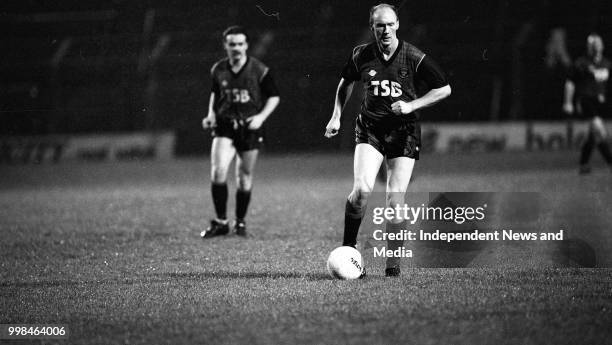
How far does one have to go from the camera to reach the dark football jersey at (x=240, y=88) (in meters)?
9.95

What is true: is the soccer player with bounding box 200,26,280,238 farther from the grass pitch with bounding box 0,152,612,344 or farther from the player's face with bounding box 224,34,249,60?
the grass pitch with bounding box 0,152,612,344

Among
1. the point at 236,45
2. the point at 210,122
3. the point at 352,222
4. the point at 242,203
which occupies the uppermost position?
the point at 236,45

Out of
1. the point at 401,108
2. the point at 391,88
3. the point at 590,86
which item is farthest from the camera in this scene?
the point at 590,86

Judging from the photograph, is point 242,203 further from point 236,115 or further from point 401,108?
point 401,108

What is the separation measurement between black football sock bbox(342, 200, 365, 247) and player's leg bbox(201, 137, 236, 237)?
3.15 m

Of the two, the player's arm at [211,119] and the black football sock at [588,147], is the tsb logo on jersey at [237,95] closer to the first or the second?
the player's arm at [211,119]

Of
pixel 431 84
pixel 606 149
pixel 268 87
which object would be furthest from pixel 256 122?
pixel 606 149

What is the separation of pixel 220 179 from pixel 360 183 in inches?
138

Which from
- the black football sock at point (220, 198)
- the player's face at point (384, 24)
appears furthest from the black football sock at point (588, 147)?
the player's face at point (384, 24)

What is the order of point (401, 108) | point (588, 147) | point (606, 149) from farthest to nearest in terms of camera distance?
point (606, 149) < point (588, 147) < point (401, 108)

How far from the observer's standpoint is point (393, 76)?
6.77m

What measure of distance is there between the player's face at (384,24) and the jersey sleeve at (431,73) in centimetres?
33

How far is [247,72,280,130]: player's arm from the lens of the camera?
976 cm

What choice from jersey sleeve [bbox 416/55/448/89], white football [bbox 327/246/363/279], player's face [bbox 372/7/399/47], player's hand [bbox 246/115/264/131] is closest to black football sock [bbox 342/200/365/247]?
white football [bbox 327/246/363/279]
